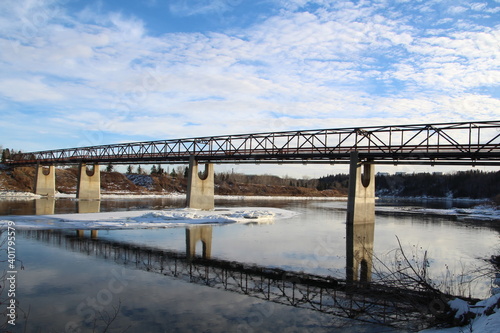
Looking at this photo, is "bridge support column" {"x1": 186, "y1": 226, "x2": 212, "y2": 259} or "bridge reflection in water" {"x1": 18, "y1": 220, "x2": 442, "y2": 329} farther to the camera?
"bridge support column" {"x1": 186, "y1": 226, "x2": 212, "y2": 259}

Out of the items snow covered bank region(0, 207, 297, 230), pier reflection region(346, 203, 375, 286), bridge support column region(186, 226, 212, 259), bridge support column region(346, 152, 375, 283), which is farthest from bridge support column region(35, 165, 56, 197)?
pier reflection region(346, 203, 375, 286)

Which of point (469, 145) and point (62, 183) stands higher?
point (469, 145)

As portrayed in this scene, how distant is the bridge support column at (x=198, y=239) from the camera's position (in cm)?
1858

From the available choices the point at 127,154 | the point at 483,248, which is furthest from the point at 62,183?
the point at 483,248

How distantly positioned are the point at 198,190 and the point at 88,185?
3310 centimetres

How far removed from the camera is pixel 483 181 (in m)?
162

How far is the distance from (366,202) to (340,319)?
88.7 ft

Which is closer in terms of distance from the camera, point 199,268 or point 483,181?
point 199,268

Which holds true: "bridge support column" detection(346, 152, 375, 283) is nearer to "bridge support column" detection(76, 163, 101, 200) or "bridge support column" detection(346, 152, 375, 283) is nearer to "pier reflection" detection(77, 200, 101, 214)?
"pier reflection" detection(77, 200, 101, 214)

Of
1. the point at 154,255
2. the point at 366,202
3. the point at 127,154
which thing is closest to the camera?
the point at 154,255

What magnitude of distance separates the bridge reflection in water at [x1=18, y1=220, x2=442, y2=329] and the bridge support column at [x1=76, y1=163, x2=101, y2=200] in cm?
5017

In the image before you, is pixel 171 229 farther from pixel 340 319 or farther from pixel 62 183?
pixel 62 183

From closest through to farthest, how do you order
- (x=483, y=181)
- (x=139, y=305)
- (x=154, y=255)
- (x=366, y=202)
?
(x=139, y=305) < (x=154, y=255) < (x=366, y=202) < (x=483, y=181)

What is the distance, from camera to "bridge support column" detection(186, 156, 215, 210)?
46.4 metres
